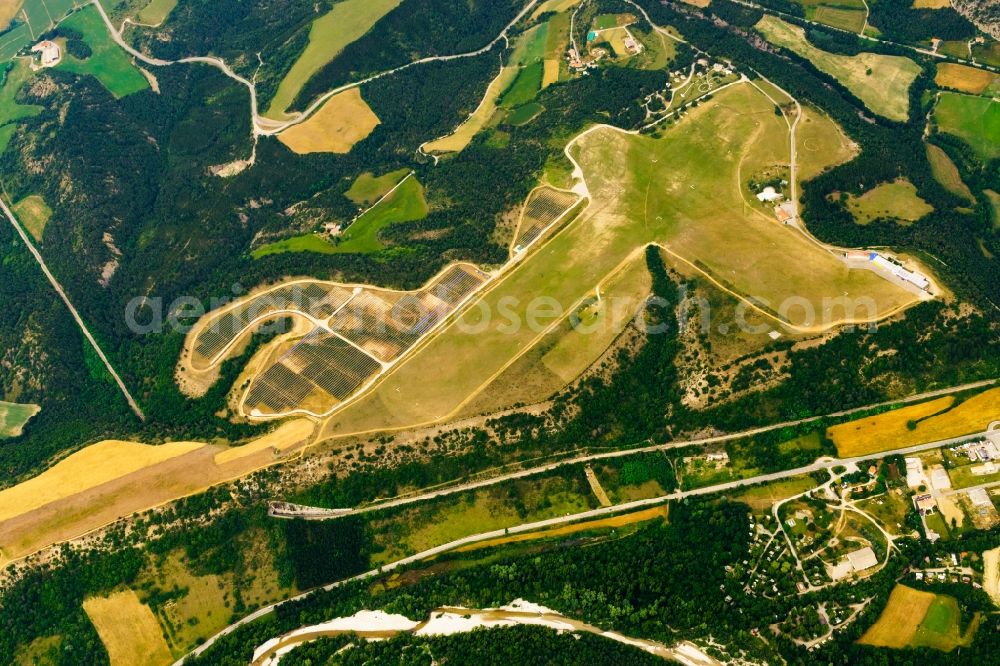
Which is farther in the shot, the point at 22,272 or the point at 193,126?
the point at 193,126

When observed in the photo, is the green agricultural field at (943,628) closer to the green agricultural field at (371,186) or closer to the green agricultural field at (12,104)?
the green agricultural field at (371,186)

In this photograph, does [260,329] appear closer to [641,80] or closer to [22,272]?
[22,272]

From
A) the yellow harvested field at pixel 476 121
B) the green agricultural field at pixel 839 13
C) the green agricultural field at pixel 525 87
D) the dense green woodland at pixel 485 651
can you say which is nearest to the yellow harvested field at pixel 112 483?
the dense green woodland at pixel 485 651

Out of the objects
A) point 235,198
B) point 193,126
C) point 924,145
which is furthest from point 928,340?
point 193,126

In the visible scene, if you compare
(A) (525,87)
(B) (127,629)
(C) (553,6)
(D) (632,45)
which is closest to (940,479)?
(D) (632,45)

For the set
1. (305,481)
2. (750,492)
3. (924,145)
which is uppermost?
(305,481)

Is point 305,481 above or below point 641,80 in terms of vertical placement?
below
